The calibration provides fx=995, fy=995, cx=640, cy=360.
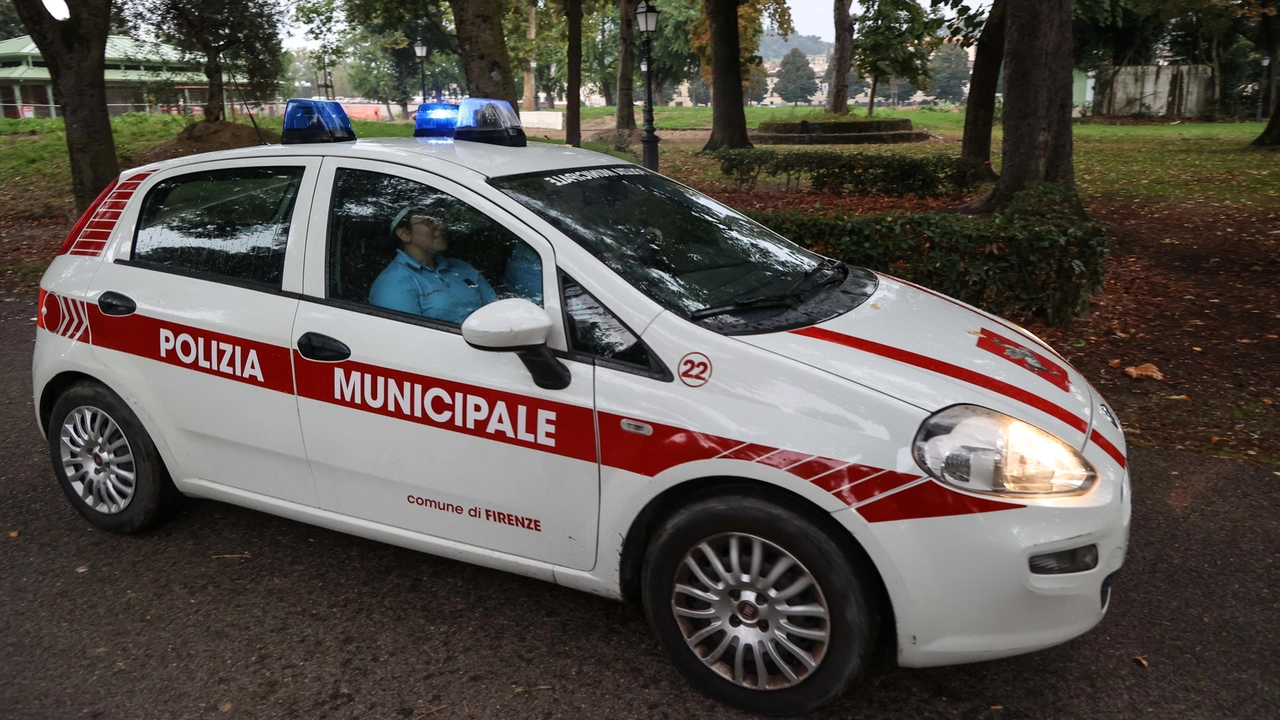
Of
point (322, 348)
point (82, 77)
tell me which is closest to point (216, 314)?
point (322, 348)

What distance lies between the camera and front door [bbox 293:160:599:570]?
3.16 metres

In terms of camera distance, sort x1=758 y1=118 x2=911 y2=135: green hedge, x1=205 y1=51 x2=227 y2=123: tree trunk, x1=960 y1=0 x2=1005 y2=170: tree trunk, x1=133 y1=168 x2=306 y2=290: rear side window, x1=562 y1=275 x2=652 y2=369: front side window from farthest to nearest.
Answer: x1=758 y1=118 x2=911 y2=135: green hedge < x1=205 y1=51 x2=227 y2=123: tree trunk < x1=960 y1=0 x2=1005 y2=170: tree trunk < x1=133 y1=168 x2=306 y2=290: rear side window < x1=562 y1=275 x2=652 y2=369: front side window

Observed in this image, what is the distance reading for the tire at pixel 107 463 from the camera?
412cm

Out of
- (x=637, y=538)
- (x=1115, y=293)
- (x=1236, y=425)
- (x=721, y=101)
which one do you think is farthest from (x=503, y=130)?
(x=721, y=101)

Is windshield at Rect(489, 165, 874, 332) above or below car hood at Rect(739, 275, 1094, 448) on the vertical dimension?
above

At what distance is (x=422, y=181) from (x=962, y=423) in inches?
78.8

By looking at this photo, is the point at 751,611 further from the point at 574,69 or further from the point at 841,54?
the point at 841,54

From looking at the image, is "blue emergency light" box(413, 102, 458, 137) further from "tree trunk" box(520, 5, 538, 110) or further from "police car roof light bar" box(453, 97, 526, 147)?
"tree trunk" box(520, 5, 538, 110)

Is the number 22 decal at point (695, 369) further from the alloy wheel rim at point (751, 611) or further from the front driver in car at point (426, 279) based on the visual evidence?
the front driver in car at point (426, 279)

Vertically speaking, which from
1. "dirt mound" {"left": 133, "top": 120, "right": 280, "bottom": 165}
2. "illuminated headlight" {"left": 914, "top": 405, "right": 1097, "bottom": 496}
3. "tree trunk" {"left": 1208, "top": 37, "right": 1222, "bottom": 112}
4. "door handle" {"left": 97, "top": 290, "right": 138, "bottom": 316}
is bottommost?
"illuminated headlight" {"left": 914, "top": 405, "right": 1097, "bottom": 496}

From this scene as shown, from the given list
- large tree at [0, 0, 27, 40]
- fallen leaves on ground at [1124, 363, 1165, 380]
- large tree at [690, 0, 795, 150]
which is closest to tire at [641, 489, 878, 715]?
fallen leaves on ground at [1124, 363, 1165, 380]

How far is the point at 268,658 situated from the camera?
11.1 feet

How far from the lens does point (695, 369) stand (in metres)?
2.95

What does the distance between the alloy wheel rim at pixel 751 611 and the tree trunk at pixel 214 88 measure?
843 inches
